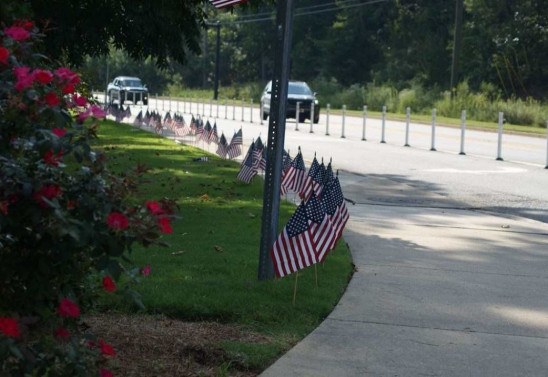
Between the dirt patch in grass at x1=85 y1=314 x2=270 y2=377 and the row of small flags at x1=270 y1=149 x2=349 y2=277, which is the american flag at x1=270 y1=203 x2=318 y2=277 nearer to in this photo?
the row of small flags at x1=270 y1=149 x2=349 y2=277

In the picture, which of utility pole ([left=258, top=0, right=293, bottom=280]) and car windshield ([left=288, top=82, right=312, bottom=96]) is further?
car windshield ([left=288, top=82, right=312, bottom=96])

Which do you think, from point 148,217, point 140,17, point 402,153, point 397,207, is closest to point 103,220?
point 148,217

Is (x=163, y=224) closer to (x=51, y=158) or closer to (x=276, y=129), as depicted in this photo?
(x=51, y=158)

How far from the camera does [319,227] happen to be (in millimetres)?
8438

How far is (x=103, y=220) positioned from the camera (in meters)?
4.08

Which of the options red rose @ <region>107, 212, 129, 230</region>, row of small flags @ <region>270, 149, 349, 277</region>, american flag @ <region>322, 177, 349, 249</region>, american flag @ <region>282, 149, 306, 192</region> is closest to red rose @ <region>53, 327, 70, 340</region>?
red rose @ <region>107, 212, 129, 230</region>

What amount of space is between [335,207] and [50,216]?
6.10m

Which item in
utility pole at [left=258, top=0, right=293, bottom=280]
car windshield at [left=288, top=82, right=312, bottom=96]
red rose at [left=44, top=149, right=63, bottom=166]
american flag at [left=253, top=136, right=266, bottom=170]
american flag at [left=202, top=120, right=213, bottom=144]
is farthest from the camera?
car windshield at [left=288, top=82, right=312, bottom=96]

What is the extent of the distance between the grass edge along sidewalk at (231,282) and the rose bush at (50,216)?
309mm

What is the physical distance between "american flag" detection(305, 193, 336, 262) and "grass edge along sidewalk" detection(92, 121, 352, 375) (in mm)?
365

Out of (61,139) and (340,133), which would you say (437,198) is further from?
(340,133)

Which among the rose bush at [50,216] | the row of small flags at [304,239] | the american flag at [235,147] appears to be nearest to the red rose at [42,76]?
the rose bush at [50,216]

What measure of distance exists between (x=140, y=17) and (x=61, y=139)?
374 inches

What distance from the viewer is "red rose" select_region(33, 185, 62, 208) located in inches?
154
